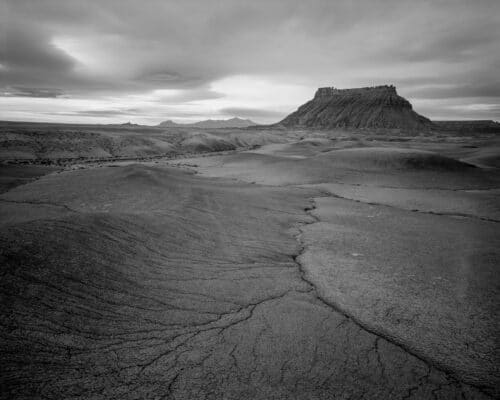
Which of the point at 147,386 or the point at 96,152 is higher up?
the point at 96,152

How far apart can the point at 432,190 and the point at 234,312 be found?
10.1m

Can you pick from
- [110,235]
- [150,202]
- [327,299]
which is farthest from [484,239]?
[150,202]

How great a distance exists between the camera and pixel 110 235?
424 centimetres

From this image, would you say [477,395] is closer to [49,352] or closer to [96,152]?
[49,352]

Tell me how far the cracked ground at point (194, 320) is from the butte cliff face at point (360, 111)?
4303 inches

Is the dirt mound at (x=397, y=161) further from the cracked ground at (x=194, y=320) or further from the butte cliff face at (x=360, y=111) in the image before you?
the butte cliff face at (x=360, y=111)

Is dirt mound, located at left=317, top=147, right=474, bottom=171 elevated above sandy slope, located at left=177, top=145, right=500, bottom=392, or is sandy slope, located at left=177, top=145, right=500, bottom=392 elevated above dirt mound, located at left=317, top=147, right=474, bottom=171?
dirt mound, located at left=317, top=147, right=474, bottom=171

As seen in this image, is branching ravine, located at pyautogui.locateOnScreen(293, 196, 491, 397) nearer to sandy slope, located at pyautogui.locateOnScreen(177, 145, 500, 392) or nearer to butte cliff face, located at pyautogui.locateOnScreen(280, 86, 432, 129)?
sandy slope, located at pyautogui.locateOnScreen(177, 145, 500, 392)

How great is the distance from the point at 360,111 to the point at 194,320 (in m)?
125

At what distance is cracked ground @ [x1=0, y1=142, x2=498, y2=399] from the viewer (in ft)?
7.08

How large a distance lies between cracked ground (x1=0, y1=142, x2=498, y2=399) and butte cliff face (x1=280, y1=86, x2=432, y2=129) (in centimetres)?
10928

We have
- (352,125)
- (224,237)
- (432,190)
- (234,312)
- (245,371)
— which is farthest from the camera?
(352,125)

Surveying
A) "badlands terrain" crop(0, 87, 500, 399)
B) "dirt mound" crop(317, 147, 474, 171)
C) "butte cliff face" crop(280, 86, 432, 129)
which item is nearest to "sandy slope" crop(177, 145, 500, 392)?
"badlands terrain" crop(0, 87, 500, 399)

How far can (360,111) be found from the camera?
375 ft
